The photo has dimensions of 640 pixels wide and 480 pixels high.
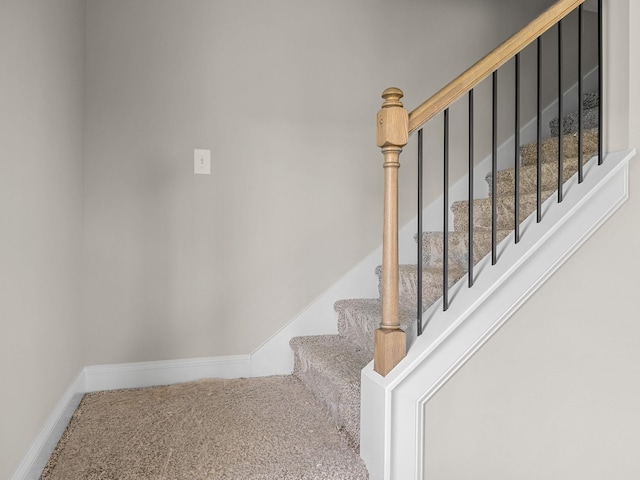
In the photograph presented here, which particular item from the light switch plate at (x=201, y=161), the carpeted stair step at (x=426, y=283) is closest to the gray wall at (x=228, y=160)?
the light switch plate at (x=201, y=161)

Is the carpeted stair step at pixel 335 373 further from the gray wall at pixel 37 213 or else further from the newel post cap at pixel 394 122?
the gray wall at pixel 37 213

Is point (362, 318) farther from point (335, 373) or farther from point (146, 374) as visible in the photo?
point (146, 374)

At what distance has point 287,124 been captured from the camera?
2.48 metres

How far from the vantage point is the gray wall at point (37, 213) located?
4.02 ft

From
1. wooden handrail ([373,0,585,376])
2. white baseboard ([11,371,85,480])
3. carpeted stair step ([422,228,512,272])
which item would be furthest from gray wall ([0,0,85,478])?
carpeted stair step ([422,228,512,272])

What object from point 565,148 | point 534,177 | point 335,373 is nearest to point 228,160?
point 335,373

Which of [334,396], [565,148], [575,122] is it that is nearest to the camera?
[334,396]

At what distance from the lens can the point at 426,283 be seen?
2.04 meters

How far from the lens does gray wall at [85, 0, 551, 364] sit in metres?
2.21

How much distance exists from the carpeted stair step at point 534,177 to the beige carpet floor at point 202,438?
55.5 inches

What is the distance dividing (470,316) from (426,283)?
531 mm

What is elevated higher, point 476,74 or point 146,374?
point 476,74

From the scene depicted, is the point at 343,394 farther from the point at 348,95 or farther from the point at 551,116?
the point at 551,116

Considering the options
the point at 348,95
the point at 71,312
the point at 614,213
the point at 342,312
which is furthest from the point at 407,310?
the point at 71,312
